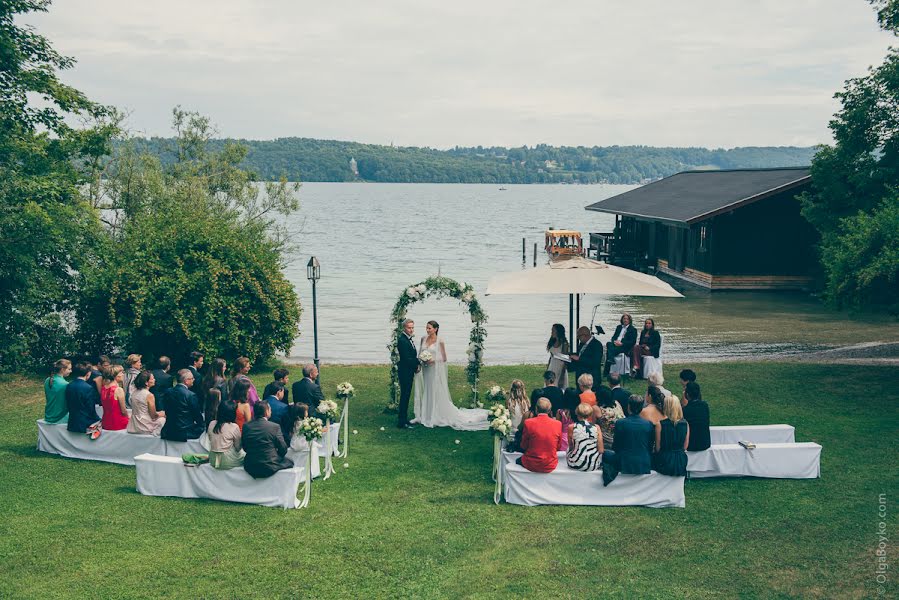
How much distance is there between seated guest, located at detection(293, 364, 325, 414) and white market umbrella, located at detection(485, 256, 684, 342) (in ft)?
11.5

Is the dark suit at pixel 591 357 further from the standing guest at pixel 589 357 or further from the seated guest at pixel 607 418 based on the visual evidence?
the seated guest at pixel 607 418

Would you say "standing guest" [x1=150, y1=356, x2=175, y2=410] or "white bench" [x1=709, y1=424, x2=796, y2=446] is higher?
"standing guest" [x1=150, y1=356, x2=175, y2=410]

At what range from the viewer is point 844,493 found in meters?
10.1

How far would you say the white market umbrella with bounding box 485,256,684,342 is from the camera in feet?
45.4

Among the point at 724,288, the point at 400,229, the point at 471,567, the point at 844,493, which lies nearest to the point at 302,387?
the point at 471,567

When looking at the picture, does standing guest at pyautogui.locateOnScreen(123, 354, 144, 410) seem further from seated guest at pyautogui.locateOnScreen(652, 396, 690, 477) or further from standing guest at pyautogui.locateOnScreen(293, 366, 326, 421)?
seated guest at pyautogui.locateOnScreen(652, 396, 690, 477)

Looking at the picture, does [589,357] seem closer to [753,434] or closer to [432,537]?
[753,434]

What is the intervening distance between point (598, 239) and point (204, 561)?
153 ft

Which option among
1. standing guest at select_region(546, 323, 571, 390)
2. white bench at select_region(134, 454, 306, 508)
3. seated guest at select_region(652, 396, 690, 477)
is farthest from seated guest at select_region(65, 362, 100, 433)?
seated guest at select_region(652, 396, 690, 477)

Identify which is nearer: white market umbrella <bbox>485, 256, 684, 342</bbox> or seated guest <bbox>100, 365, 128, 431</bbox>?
seated guest <bbox>100, 365, 128, 431</bbox>

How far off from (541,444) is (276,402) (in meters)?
3.65

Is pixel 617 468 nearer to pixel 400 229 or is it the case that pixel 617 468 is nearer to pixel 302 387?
pixel 302 387

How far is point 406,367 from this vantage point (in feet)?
44.8

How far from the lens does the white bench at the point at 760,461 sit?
A: 10.7 meters
